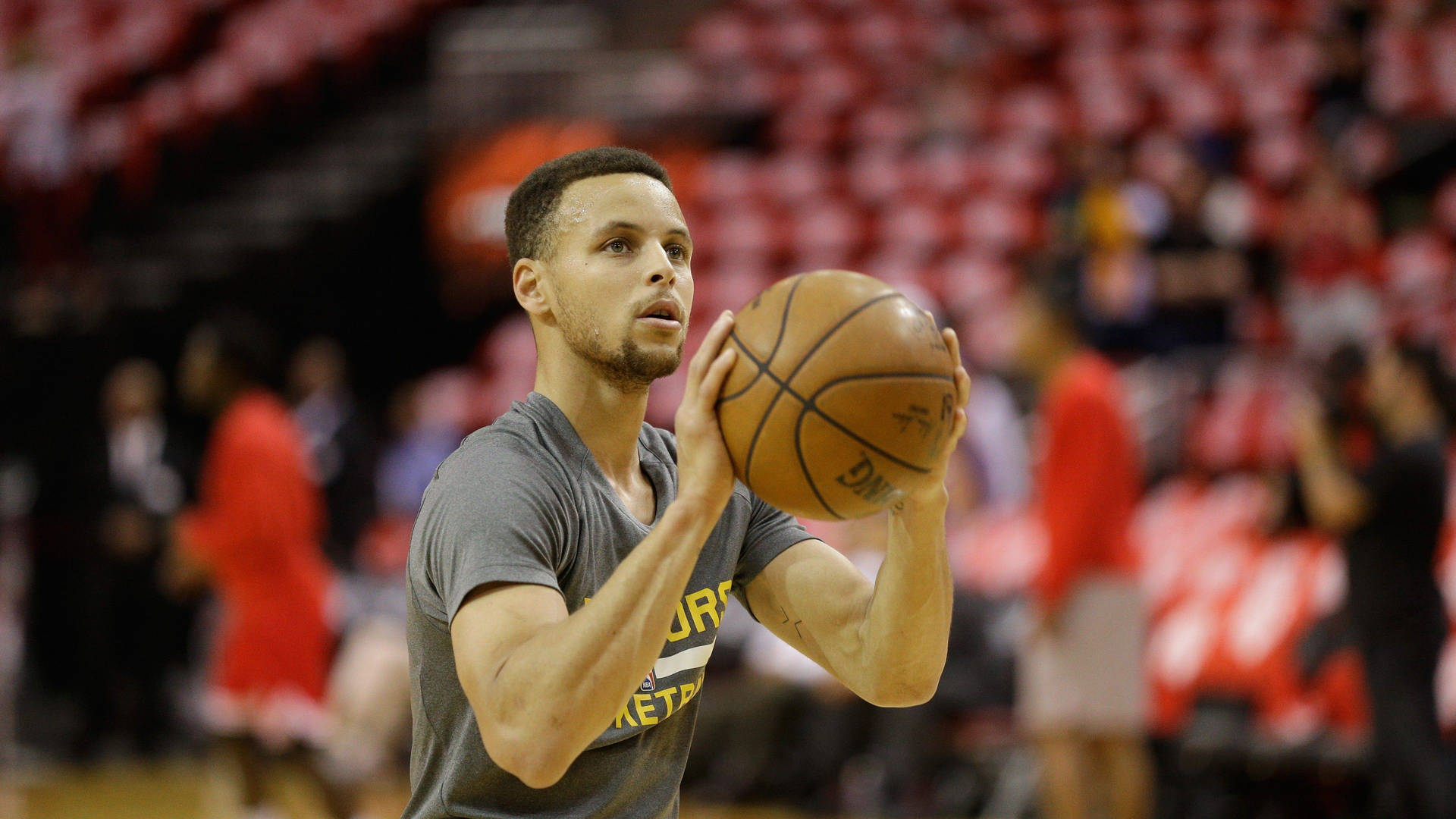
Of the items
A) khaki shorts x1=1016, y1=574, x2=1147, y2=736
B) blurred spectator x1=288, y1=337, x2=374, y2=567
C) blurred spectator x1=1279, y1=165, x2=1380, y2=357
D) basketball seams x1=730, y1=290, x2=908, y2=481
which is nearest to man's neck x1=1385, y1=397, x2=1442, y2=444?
khaki shorts x1=1016, y1=574, x2=1147, y2=736

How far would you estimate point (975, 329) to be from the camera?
8922mm

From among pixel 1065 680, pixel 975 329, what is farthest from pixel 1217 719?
pixel 975 329

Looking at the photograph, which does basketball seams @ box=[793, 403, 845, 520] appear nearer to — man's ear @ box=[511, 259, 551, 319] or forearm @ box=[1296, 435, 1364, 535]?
man's ear @ box=[511, 259, 551, 319]

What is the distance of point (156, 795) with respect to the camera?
316 inches

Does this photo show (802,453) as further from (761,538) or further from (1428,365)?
(1428,365)

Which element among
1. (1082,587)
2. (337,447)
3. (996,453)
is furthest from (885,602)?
(337,447)

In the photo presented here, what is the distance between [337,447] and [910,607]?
7889 mm

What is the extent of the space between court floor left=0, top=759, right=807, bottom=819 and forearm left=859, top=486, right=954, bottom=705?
4687mm

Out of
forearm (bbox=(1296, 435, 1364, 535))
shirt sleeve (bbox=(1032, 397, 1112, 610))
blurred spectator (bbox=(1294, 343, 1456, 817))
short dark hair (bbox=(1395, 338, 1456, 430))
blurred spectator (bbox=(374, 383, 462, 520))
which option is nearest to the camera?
blurred spectator (bbox=(1294, 343, 1456, 817))

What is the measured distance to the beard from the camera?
2211 millimetres

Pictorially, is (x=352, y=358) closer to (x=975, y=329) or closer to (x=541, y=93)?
(x=541, y=93)

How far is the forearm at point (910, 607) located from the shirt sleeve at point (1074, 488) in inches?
130

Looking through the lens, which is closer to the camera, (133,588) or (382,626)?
(382,626)

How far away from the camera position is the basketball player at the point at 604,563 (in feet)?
6.26
